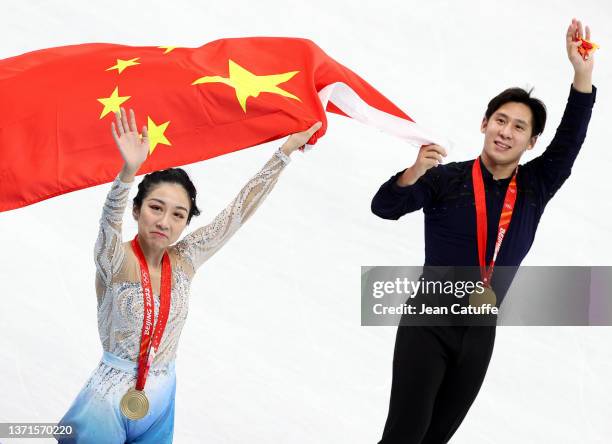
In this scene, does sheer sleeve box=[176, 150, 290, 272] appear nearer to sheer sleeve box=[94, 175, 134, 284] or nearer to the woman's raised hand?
sheer sleeve box=[94, 175, 134, 284]

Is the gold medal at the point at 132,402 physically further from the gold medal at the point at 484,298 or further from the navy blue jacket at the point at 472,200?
the gold medal at the point at 484,298

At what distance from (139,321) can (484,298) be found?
50.9 inches

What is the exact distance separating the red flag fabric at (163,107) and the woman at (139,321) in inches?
16.6

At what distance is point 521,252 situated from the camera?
464 centimetres

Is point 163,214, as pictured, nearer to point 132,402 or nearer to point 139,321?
point 139,321

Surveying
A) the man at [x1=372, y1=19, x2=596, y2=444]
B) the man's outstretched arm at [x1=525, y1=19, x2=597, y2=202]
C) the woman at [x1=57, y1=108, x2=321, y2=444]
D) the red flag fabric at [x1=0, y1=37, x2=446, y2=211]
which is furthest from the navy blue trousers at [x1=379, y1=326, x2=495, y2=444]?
the woman at [x1=57, y1=108, x2=321, y2=444]

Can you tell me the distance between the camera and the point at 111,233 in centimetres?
404

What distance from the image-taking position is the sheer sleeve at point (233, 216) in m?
4.44

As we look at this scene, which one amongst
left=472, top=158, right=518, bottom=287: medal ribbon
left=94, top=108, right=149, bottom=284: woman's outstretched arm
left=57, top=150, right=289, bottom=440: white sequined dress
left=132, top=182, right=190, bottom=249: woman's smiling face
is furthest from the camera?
left=472, top=158, right=518, bottom=287: medal ribbon

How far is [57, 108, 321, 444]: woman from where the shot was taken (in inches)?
164

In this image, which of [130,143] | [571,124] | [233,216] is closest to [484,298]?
[571,124]

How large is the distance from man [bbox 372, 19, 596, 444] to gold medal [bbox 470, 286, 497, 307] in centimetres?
4

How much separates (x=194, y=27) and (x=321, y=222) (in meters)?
3.07

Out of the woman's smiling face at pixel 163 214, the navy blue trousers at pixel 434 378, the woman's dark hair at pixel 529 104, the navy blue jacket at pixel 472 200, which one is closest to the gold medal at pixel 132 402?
the woman's smiling face at pixel 163 214
